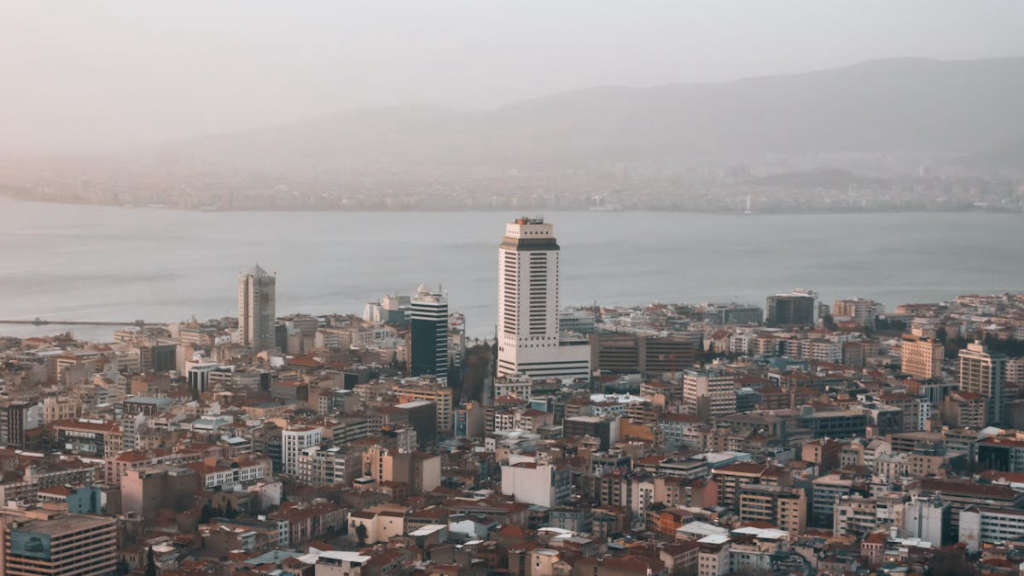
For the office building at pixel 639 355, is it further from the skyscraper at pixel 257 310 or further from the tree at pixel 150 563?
the tree at pixel 150 563

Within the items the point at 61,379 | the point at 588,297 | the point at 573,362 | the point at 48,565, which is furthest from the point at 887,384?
the point at 588,297

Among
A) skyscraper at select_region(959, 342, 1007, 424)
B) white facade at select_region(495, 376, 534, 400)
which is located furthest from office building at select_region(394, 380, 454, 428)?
skyscraper at select_region(959, 342, 1007, 424)

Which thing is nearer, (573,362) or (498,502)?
(498,502)

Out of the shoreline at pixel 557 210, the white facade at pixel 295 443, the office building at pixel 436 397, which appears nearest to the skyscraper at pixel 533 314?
the office building at pixel 436 397

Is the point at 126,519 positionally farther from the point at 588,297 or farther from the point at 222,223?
the point at 222,223

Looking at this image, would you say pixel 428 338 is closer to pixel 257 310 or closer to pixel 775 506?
pixel 257 310

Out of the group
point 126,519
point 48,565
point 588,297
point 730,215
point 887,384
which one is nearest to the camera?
point 48,565
